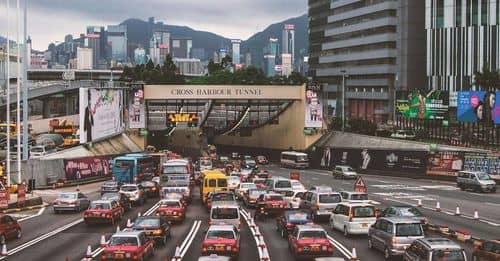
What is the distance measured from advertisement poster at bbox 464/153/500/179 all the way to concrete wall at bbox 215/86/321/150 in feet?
114

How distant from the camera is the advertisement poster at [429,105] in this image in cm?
8656

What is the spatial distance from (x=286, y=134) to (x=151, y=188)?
171ft

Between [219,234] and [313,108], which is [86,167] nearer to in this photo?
[313,108]

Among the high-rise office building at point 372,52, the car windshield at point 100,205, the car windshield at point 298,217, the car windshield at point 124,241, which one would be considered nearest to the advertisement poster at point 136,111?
the car windshield at point 100,205

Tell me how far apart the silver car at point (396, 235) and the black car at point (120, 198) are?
18678 millimetres

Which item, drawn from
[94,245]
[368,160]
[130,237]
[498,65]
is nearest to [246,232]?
[94,245]

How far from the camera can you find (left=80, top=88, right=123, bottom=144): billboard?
71.2 meters

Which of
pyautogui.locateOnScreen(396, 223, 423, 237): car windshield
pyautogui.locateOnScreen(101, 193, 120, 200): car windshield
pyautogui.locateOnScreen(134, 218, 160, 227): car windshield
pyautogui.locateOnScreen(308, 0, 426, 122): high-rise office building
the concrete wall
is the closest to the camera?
pyautogui.locateOnScreen(396, 223, 423, 237): car windshield

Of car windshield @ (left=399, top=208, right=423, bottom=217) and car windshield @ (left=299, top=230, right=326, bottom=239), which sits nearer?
car windshield @ (left=299, top=230, right=326, bottom=239)

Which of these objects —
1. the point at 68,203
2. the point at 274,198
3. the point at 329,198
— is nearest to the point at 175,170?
the point at 68,203

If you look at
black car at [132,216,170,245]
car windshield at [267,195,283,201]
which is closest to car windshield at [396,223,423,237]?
black car at [132,216,170,245]

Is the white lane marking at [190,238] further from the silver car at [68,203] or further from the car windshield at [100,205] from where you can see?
the silver car at [68,203]

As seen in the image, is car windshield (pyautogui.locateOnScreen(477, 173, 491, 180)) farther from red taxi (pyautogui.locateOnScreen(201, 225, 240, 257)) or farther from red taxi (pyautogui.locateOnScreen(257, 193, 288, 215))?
red taxi (pyautogui.locateOnScreen(201, 225, 240, 257))

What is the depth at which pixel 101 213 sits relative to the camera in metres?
36.1
